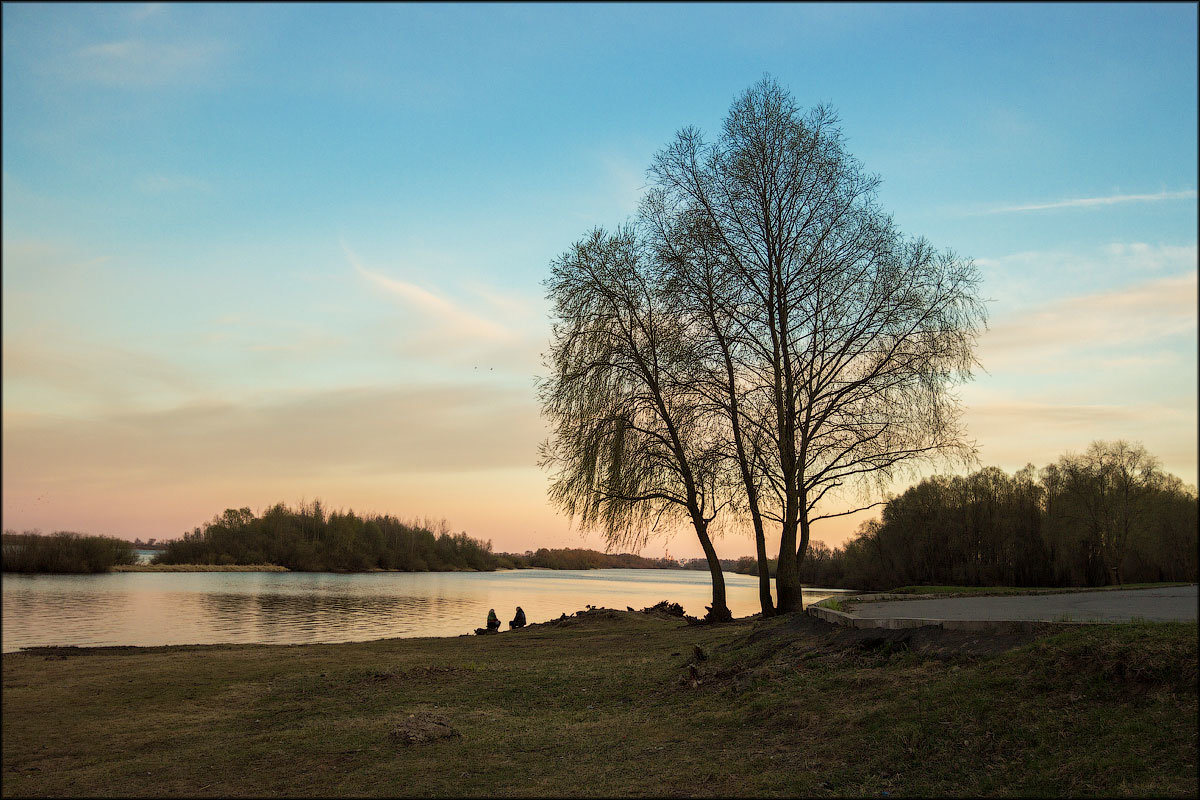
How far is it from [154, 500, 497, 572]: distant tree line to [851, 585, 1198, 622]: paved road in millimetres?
92062

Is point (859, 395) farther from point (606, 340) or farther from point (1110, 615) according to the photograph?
point (1110, 615)

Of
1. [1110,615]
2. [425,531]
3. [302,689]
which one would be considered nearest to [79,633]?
[302,689]

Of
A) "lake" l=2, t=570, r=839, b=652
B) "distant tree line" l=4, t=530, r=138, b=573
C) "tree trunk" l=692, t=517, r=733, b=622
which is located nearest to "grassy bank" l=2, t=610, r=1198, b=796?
"distant tree line" l=4, t=530, r=138, b=573

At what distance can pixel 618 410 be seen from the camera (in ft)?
71.1

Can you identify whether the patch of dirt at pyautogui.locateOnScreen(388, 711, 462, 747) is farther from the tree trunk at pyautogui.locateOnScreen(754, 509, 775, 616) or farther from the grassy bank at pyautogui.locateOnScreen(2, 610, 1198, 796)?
the tree trunk at pyautogui.locateOnScreen(754, 509, 775, 616)

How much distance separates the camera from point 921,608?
480 inches

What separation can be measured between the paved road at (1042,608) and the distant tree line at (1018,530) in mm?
1605

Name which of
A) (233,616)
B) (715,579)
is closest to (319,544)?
(233,616)

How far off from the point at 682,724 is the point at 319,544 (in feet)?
347

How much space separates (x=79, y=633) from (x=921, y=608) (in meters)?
21.0

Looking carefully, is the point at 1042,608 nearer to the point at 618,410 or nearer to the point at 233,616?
the point at 618,410

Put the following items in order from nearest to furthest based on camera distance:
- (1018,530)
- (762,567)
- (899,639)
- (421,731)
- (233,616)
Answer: (421,731) → (899,639) → (762,567) → (233,616) → (1018,530)

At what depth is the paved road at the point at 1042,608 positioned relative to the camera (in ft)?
28.9

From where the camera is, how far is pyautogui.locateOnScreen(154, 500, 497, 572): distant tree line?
92.8 meters
